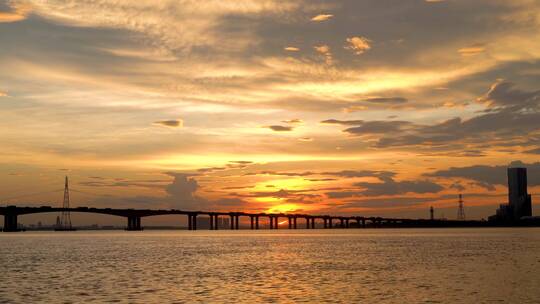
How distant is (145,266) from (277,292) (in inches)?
1340

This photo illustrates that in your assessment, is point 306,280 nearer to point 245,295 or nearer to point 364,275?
point 364,275

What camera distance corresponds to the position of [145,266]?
8169 cm

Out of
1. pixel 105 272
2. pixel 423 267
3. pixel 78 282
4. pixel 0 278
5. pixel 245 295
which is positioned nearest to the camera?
pixel 245 295

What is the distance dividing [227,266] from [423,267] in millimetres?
23045

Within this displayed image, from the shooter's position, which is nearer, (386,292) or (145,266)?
(386,292)

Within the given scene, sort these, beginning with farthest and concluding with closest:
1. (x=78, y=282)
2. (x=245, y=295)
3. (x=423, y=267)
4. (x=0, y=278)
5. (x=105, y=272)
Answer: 1. (x=423, y=267)
2. (x=105, y=272)
3. (x=0, y=278)
4. (x=78, y=282)
5. (x=245, y=295)

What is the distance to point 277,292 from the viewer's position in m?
51.6

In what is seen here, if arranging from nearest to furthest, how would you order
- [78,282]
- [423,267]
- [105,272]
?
[78,282] → [105,272] → [423,267]

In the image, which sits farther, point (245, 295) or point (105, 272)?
point (105, 272)

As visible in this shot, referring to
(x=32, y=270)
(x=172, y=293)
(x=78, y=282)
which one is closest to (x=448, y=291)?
(x=172, y=293)

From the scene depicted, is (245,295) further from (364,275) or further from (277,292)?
(364,275)

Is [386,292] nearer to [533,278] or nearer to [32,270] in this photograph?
[533,278]

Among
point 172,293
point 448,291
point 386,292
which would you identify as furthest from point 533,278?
point 172,293

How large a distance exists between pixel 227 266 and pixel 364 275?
66.5 feet
